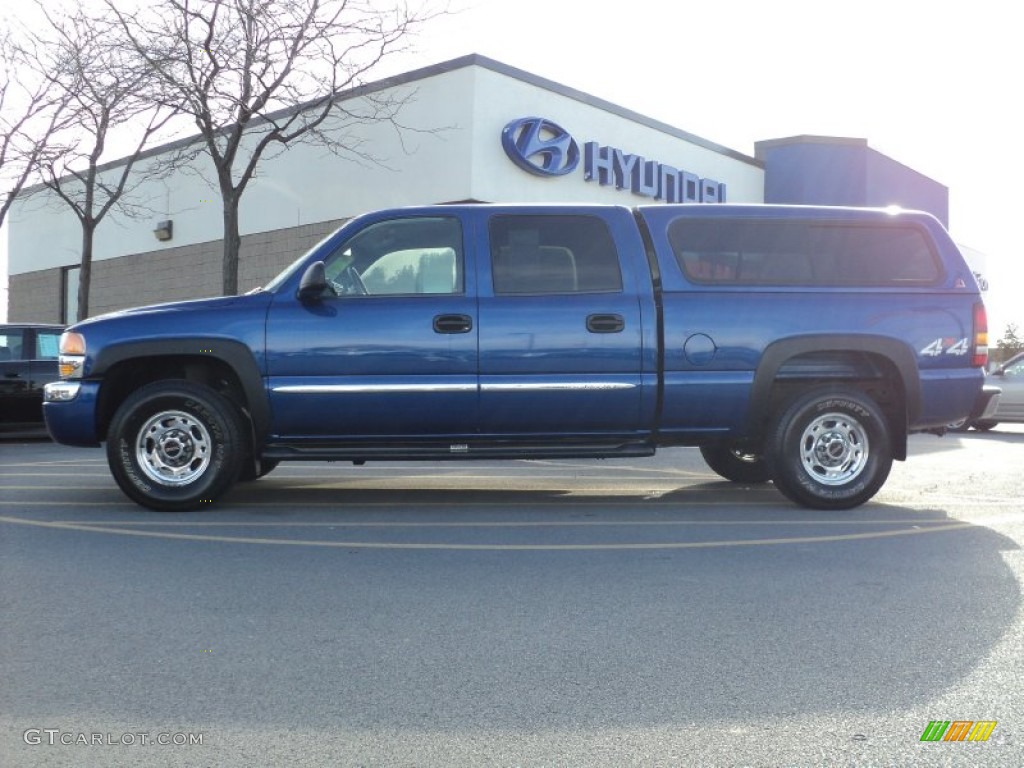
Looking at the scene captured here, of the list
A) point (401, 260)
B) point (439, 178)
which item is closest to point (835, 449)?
point (401, 260)

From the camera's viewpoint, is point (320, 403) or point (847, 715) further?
point (320, 403)

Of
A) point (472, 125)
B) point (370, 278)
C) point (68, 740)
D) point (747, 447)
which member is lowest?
point (68, 740)

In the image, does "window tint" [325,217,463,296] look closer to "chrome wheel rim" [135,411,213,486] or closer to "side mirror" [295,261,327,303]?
"side mirror" [295,261,327,303]

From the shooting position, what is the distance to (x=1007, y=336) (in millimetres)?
57156

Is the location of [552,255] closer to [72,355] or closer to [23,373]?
[72,355]

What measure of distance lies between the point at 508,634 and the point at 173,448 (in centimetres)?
397

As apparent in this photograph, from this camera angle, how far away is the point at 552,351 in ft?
24.4

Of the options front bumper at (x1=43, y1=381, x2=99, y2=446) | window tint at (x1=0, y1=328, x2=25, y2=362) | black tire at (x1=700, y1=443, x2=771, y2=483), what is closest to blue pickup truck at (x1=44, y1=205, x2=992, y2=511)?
front bumper at (x1=43, y1=381, x2=99, y2=446)

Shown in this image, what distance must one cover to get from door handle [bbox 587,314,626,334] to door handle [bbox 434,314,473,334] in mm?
811

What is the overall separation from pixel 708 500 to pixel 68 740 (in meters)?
5.78

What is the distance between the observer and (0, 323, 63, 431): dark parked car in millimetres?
13891

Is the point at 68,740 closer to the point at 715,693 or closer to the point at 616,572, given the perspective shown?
the point at 715,693

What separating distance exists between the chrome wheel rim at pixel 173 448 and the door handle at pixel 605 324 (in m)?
2.70

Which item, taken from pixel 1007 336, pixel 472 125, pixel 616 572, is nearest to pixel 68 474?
pixel 616 572
